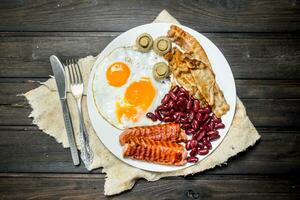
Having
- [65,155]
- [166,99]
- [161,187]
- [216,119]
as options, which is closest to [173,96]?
[166,99]

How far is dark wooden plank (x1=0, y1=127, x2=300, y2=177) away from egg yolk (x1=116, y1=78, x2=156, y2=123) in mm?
336

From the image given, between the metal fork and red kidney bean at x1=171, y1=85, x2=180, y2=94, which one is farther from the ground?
red kidney bean at x1=171, y1=85, x2=180, y2=94

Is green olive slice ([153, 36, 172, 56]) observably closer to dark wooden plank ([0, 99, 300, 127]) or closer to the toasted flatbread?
the toasted flatbread

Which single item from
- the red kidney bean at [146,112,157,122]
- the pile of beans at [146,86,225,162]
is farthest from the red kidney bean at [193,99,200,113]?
the red kidney bean at [146,112,157,122]

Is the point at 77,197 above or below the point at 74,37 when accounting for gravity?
below

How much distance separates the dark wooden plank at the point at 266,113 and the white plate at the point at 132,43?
144mm

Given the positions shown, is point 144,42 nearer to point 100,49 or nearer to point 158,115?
point 100,49

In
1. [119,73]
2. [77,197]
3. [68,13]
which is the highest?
[68,13]

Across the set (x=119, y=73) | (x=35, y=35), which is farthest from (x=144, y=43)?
(x=35, y=35)

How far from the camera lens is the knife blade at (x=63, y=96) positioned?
264 centimetres

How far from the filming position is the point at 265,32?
2.77 meters

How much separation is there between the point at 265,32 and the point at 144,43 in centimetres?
67

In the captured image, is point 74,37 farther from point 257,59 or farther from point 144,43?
point 257,59

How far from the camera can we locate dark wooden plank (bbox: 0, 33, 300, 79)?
2.74m
